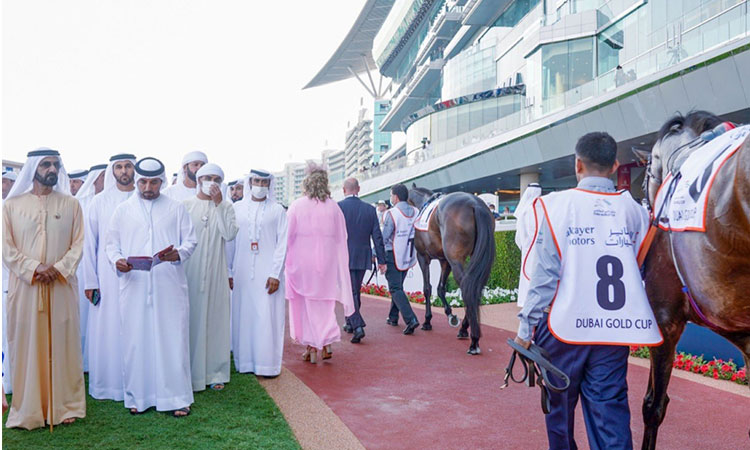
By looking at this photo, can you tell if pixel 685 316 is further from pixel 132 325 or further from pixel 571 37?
pixel 571 37

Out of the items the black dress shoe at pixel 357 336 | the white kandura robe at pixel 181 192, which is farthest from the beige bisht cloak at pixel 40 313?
the black dress shoe at pixel 357 336

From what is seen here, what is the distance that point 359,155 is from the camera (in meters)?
126

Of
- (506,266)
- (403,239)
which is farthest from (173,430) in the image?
(506,266)

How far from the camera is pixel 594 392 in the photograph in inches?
124

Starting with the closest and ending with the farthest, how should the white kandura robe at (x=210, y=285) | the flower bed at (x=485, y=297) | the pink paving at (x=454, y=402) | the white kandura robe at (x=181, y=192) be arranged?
1. the pink paving at (x=454, y=402)
2. the white kandura robe at (x=210, y=285)
3. the white kandura robe at (x=181, y=192)
4. the flower bed at (x=485, y=297)

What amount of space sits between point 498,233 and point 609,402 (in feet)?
36.5

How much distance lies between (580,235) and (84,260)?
14.0ft

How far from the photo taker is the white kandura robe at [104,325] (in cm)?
538

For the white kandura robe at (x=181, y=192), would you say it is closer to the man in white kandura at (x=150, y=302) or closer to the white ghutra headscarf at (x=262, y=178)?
the white ghutra headscarf at (x=262, y=178)

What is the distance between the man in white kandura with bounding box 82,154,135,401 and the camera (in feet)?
17.7

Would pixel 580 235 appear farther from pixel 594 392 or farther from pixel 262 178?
pixel 262 178

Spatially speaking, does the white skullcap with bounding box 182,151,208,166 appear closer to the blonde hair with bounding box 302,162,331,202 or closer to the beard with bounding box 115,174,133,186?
the beard with bounding box 115,174,133,186

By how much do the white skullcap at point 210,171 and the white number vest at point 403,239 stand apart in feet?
12.9

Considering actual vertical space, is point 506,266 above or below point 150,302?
below
